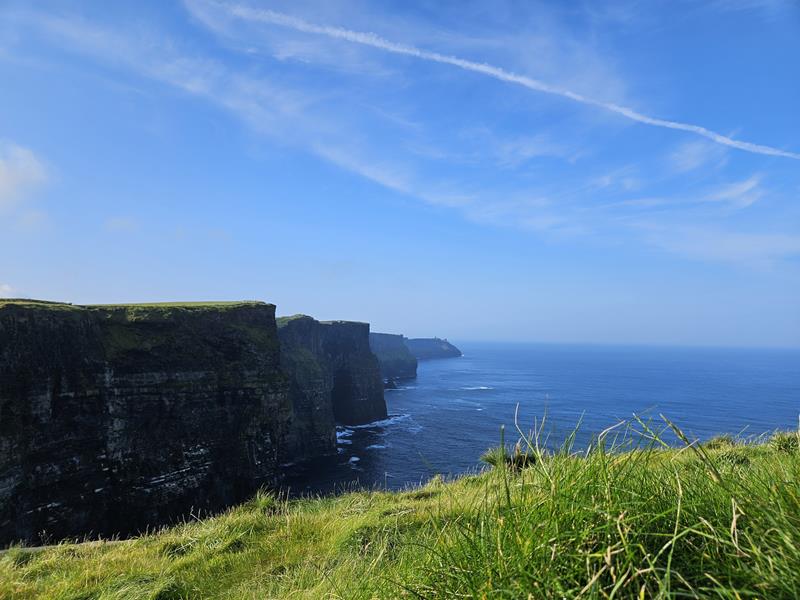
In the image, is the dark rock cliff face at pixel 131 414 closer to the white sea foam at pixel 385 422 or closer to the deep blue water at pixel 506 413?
the deep blue water at pixel 506 413

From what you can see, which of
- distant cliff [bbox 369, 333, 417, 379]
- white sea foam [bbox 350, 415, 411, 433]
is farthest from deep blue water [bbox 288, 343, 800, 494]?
distant cliff [bbox 369, 333, 417, 379]

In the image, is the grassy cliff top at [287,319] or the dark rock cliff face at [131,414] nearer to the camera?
the dark rock cliff face at [131,414]

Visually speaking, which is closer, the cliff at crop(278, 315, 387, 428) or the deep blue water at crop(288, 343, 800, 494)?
the deep blue water at crop(288, 343, 800, 494)

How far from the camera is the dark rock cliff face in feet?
97.3

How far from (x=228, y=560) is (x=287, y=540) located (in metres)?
0.98

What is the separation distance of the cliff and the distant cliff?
193ft

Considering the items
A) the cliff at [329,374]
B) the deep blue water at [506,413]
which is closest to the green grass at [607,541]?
the deep blue water at [506,413]

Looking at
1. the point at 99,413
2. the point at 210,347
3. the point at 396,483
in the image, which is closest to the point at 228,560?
the point at 99,413

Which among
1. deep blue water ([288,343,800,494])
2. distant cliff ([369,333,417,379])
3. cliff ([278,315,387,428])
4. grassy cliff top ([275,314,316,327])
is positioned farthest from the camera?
distant cliff ([369,333,417,379])

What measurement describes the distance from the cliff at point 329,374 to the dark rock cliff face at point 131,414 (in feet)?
76.3

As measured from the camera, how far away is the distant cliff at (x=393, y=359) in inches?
A: 6407

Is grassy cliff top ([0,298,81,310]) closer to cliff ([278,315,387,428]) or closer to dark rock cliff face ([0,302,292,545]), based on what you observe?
dark rock cliff face ([0,302,292,545])

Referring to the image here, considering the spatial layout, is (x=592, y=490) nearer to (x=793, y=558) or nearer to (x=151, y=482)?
(x=793, y=558)

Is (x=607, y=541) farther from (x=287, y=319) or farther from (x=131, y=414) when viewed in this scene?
(x=287, y=319)
